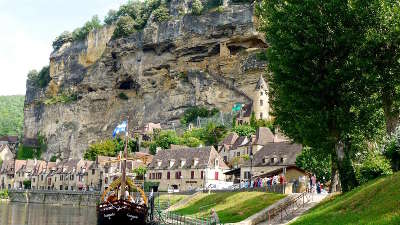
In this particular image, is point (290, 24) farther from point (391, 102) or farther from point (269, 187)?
point (269, 187)

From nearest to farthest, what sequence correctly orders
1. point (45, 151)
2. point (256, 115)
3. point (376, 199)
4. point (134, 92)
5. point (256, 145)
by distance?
point (376, 199) < point (256, 145) < point (256, 115) < point (134, 92) < point (45, 151)

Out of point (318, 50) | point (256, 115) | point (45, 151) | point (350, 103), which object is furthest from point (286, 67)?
point (45, 151)

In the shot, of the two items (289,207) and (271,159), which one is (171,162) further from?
(289,207)

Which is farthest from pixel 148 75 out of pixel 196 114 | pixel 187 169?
pixel 187 169

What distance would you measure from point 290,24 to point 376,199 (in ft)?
41.3

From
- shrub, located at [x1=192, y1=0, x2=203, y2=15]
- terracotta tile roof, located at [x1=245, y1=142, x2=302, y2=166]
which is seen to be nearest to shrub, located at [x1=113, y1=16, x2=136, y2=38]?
shrub, located at [x1=192, y1=0, x2=203, y2=15]

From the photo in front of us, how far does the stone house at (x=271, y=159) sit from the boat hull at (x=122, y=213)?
2346 centimetres

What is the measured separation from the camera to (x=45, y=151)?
142250 mm

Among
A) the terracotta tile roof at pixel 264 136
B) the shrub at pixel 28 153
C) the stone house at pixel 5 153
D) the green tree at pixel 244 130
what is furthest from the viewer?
the stone house at pixel 5 153

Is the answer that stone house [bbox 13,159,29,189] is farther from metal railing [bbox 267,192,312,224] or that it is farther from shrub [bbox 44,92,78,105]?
metal railing [bbox 267,192,312,224]

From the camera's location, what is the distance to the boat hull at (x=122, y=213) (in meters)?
39.6

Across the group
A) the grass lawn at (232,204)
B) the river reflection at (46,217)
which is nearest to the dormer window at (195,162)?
the river reflection at (46,217)

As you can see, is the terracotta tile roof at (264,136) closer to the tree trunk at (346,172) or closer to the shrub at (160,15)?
the tree trunk at (346,172)

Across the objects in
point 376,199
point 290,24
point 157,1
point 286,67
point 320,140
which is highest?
point 157,1
